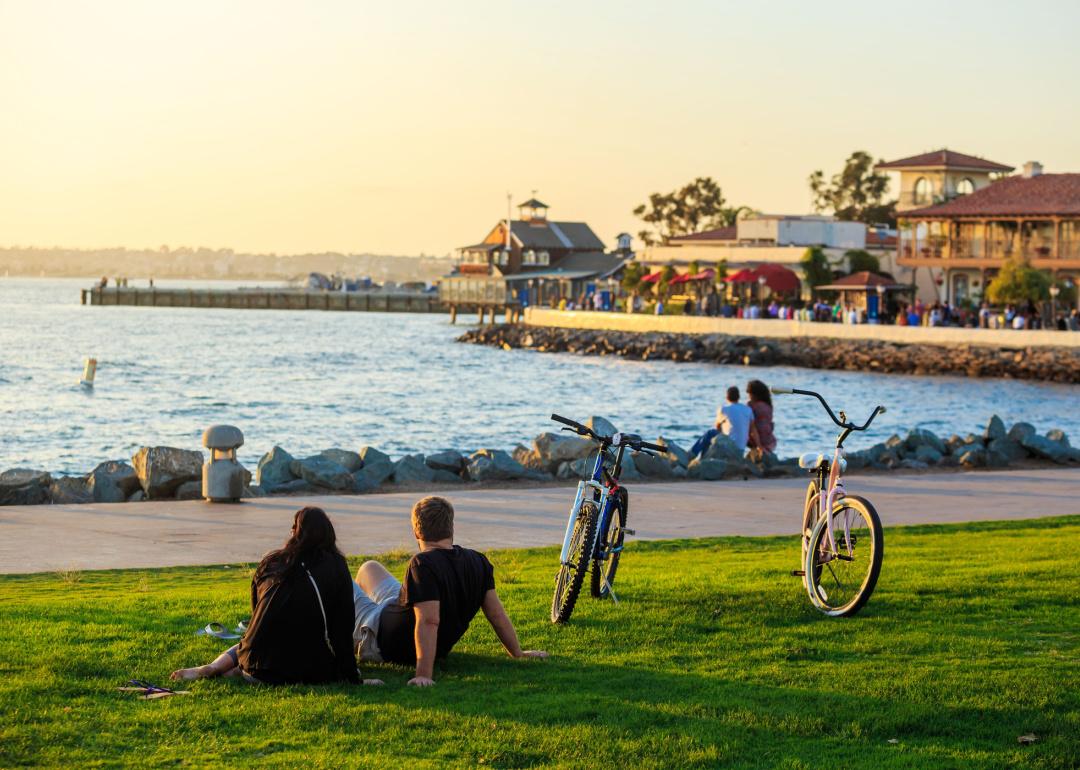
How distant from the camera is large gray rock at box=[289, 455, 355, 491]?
59.6ft

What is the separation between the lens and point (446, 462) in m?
20.0

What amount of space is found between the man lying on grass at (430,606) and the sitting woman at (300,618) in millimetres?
341

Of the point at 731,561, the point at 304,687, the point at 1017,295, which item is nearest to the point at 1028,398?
the point at 1017,295

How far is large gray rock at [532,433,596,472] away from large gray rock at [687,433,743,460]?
1632 mm

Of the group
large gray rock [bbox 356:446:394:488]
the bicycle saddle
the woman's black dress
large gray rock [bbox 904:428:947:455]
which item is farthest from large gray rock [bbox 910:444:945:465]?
the woman's black dress

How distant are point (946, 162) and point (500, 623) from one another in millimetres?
89804

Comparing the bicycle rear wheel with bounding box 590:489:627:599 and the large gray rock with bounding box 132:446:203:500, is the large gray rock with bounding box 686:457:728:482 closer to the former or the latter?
the large gray rock with bounding box 132:446:203:500

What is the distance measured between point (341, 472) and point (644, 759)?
12337 mm

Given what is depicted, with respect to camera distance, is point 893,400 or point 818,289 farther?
point 818,289

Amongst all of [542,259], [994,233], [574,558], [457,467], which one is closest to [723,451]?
[457,467]

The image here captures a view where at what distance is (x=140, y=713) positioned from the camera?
699 cm

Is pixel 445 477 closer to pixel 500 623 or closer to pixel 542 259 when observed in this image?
pixel 500 623

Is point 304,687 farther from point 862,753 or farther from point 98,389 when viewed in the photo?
point 98,389

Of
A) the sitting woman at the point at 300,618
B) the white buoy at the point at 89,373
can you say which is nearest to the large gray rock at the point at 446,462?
the sitting woman at the point at 300,618
